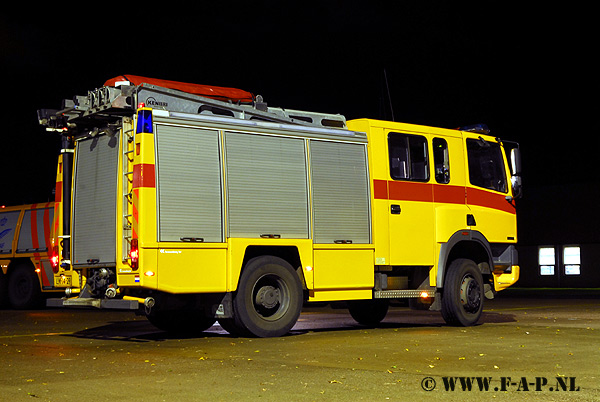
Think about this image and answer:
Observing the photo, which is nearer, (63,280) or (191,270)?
(191,270)

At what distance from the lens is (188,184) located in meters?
12.2

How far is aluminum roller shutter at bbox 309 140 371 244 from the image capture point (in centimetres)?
1368

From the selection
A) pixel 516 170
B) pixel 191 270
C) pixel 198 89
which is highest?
pixel 198 89

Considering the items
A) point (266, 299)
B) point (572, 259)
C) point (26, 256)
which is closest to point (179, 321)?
point (266, 299)

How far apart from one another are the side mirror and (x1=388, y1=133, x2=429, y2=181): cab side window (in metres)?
1.78

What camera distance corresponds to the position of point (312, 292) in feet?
43.9

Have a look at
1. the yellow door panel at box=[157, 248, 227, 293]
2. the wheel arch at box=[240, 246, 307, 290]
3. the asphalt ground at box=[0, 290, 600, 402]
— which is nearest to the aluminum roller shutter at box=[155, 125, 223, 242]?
the yellow door panel at box=[157, 248, 227, 293]

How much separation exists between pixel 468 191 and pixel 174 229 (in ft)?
19.5

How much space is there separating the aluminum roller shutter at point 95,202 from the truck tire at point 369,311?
508 centimetres

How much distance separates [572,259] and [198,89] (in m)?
33.5

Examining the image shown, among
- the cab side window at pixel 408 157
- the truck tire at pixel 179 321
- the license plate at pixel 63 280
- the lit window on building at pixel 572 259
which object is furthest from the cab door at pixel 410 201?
the lit window on building at pixel 572 259

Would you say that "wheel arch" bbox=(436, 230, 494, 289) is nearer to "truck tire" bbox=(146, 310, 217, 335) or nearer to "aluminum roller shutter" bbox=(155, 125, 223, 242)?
"truck tire" bbox=(146, 310, 217, 335)

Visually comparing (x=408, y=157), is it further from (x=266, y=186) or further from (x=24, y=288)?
(x=24, y=288)

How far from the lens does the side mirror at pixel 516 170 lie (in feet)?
52.2
